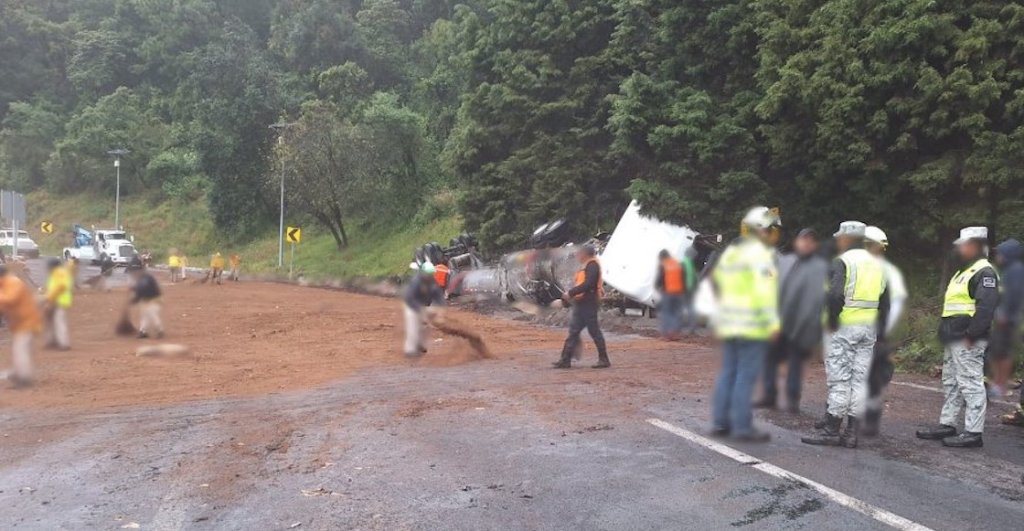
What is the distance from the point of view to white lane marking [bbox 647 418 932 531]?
8.32 m

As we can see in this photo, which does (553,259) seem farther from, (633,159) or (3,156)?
(3,156)

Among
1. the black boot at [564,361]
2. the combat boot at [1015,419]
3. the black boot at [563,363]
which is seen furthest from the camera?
the black boot at [563,363]

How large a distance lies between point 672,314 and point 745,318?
0.29 m

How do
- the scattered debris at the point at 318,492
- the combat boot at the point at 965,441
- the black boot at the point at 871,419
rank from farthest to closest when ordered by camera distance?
the combat boot at the point at 965,441, the scattered debris at the point at 318,492, the black boot at the point at 871,419

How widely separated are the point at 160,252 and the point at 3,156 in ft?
2.56

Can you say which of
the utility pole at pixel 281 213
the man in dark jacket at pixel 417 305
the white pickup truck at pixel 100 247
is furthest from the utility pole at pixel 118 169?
the man in dark jacket at pixel 417 305

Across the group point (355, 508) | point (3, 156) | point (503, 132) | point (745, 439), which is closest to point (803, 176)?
point (745, 439)

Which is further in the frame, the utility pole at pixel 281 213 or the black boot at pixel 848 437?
the black boot at pixel 848 437

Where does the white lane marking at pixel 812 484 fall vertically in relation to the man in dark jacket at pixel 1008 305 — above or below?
below

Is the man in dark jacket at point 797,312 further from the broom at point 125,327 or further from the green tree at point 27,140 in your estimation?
the green tree at point 27,140

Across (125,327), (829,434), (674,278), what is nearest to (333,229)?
(125,327)

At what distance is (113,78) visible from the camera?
2.54 metres

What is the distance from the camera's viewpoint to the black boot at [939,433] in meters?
10.4

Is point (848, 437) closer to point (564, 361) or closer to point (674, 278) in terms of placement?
point (564, 361)
